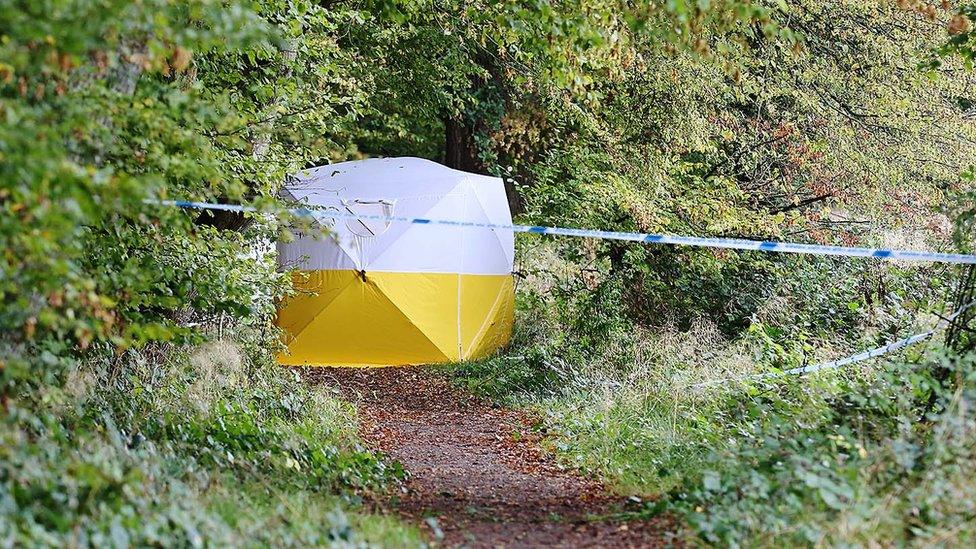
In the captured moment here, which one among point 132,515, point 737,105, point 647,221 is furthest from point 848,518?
point 737,105

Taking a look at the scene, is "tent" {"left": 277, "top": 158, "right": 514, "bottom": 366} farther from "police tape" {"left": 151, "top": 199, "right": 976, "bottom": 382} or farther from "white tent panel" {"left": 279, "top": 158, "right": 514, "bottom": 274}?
"police tape" {"left": 151, "top": 199, "right": 976, "bottom": 382}

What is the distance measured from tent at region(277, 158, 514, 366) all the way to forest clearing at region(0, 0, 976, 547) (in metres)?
0.05

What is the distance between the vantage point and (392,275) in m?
15.7

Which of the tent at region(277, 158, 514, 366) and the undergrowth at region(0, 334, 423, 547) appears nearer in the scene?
the undergrowth at region(0, 334, 423, 547)

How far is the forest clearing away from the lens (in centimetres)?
487

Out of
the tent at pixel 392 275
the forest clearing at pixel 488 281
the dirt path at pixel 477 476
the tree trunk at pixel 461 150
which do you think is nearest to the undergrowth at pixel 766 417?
the forest clearing at pixel 488 281

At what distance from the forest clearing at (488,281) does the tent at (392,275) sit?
53 mm

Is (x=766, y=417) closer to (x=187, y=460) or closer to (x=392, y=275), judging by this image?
(x=187, y=460)

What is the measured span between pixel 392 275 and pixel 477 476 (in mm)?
7475

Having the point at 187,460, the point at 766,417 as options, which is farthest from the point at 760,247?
the point at 187,460

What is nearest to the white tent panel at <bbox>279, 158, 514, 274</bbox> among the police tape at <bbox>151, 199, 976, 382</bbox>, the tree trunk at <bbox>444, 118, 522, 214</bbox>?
the tree trunk at <bbox>444, 118, 522, 214</bbox>

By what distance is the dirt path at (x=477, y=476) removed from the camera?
613 centimetres

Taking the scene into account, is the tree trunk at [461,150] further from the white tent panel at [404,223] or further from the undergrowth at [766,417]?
the undergrowth at [766,417]

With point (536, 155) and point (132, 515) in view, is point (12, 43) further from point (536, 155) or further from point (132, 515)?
point (536, 155)
